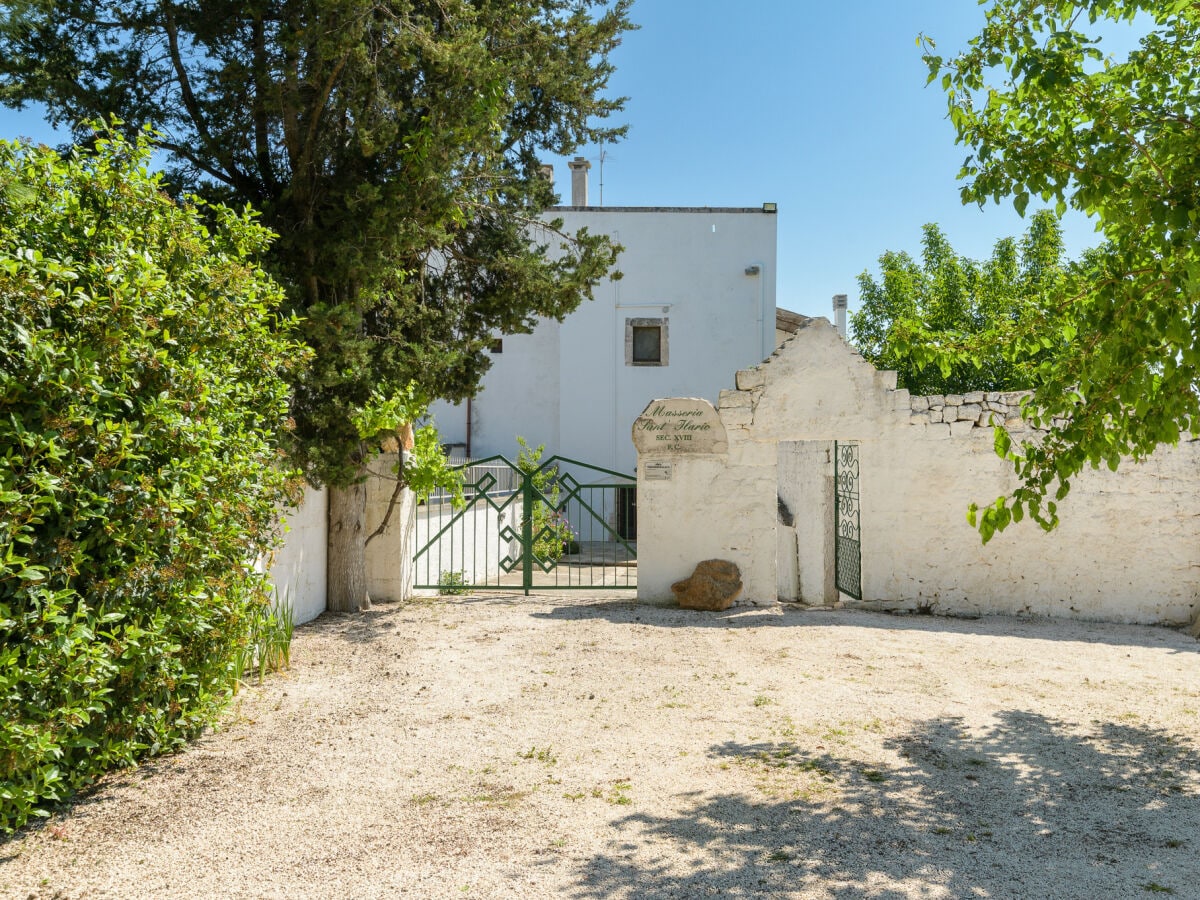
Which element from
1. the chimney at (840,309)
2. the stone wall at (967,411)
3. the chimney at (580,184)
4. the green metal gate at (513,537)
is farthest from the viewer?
the chimney at (840,309)

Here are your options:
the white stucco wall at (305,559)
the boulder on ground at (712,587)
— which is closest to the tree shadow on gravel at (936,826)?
the boulder on ground at (712,587)

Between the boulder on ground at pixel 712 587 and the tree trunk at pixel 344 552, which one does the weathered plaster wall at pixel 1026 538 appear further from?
the tree trunk at pixel 344 552

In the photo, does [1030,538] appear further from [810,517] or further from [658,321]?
[658,321]

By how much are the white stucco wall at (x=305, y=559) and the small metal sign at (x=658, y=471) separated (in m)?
3.56

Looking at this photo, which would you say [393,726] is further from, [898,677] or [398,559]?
[398,559]

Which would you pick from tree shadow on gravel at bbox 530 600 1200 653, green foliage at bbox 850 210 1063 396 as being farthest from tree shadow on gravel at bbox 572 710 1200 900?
green foliage at bbox 850 210 1063 396

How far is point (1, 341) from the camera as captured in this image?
3598mm

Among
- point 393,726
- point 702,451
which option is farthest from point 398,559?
point 393,726

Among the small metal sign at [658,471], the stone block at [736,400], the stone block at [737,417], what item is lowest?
A: the small metal sign at [658,471]

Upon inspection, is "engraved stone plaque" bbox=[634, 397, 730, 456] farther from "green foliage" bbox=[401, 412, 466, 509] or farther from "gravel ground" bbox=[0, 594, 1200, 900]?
"gravel ground" bbox=[0, 594, 1200, 900]

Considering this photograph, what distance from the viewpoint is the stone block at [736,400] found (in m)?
10.0

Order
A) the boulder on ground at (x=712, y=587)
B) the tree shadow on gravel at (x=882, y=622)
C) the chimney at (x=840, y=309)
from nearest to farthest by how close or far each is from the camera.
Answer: the tree shadow on gravel at (x=882, y=622) < the boulder on ground at (x=712, y=587) < the chimney at (x=840, y=309)

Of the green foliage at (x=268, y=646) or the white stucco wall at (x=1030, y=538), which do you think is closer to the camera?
the green foliage at (x=268, y=646)

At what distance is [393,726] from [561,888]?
2.46 metres
